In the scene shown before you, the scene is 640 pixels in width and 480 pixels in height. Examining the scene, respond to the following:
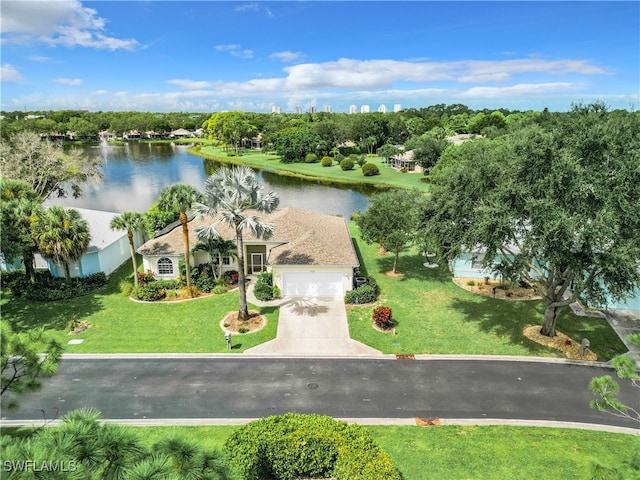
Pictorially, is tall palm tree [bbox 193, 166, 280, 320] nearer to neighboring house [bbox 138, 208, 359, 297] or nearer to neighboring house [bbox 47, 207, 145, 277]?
neighboring house [bbox 138, 208, 359, 297]

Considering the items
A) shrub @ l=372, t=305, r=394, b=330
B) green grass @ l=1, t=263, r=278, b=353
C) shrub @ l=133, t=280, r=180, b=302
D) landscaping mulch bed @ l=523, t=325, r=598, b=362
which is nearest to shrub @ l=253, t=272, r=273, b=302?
green grass @ l=1, t=263, r=278, b=353

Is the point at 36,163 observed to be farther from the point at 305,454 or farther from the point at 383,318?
the point at 305,454

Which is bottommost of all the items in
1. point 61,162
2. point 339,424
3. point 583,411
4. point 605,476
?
point 583,411

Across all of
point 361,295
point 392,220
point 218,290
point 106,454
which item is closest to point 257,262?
point 218,290

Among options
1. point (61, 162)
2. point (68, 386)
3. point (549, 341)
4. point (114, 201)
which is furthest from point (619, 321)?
point (114, 201)

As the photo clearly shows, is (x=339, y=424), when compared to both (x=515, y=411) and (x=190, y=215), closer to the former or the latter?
Answer: (x=515, y=411)

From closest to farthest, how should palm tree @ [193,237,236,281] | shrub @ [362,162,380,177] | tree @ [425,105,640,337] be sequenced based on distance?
tree @ [425,105,640,337]
palm tree @ [193,237,236,281]
shrub @ [362,162,380,177]
